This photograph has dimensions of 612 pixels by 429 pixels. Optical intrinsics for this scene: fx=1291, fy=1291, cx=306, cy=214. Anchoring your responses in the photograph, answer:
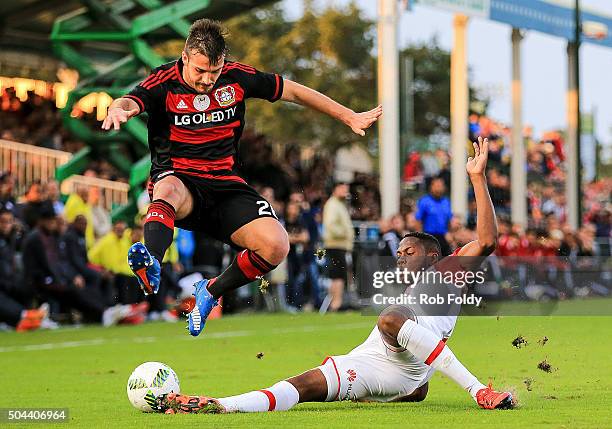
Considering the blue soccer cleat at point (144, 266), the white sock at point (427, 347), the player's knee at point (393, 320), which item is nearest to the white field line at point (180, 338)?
the blue soccer cleat at point (144, 266)

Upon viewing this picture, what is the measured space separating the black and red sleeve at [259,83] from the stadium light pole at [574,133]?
81.3ft

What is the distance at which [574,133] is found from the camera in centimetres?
3481

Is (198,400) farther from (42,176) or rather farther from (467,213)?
(467,213)

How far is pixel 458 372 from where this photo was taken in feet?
26.0

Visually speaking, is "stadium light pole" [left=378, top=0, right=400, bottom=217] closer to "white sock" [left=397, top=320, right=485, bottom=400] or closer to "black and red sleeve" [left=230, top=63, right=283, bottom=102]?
"black and red sleeve" [left=230, top=63, right=283, bottom=102]

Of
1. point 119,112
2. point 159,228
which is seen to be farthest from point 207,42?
point 159,228

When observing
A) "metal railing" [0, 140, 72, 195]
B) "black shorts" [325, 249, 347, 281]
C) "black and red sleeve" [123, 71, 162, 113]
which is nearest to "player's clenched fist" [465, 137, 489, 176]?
"black and red sleeve" [123, 71, 162, 113]

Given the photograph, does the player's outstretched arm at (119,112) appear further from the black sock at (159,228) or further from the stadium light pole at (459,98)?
the stadium light pole at (459,98)

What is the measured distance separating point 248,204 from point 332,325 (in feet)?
31.5

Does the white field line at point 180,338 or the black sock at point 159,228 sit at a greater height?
the black sock at point 159,228

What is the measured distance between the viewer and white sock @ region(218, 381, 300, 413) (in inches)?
312

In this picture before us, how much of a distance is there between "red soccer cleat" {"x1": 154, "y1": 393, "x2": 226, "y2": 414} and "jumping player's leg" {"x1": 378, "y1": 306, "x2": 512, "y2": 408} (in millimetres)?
1125

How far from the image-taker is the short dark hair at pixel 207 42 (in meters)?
8.66

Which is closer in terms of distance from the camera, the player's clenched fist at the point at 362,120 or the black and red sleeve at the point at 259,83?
the player's clenched fist at the point at 362,120
